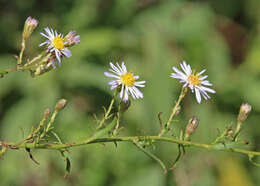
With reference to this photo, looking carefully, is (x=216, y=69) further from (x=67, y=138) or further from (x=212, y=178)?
(x=67, y=138)

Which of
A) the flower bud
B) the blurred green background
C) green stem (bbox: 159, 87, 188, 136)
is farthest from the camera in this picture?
the blurred green background

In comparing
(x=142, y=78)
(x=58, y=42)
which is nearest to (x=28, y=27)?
Answer: (x=58, y=42)

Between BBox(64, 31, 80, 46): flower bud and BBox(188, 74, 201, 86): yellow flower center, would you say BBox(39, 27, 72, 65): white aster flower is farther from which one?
BBox(188, 74, 201, 86): yellow flower center

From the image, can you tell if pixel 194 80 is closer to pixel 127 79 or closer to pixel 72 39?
pixel 127 79

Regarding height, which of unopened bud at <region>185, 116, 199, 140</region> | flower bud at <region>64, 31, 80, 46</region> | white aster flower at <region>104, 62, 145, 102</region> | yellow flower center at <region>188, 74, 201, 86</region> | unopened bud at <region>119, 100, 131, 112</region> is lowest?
unopened bud at <region>185, 116, 199, 140</region>

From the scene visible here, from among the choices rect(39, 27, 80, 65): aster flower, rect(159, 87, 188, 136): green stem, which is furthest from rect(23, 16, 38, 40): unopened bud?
rect(159, 87, 188, 136): green stem

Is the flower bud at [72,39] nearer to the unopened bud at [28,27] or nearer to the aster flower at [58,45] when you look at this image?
the aster flower at [58,45]

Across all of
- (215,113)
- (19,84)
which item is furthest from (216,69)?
(19,84)

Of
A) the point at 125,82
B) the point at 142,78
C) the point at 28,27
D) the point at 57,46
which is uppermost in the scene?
the point at 142,78
